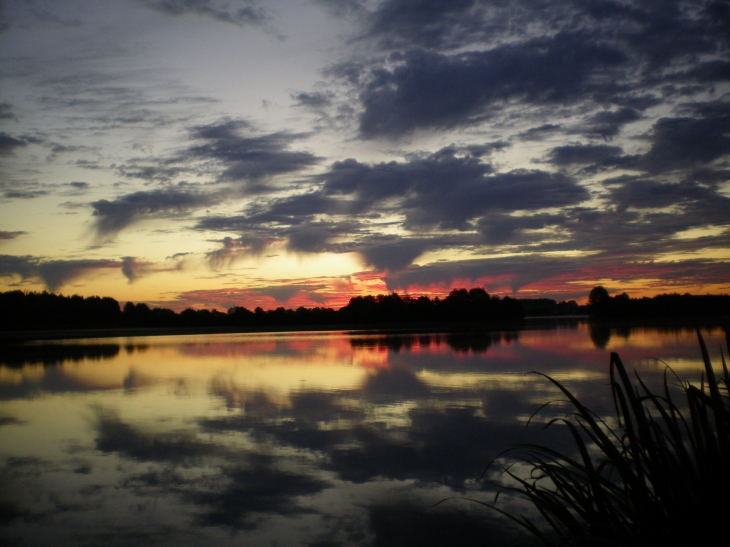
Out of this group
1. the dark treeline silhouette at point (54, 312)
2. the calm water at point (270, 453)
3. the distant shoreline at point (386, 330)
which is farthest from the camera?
the dark treeline silhouette at point (54, 312)

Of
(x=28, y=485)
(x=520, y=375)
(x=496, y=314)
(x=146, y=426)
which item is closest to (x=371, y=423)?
(x=146, y=426)

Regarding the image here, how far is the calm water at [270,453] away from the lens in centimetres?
520

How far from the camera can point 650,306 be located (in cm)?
6519

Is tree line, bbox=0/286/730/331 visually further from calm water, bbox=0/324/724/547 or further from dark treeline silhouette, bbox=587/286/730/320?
calm water, bbox=0/324/724/547

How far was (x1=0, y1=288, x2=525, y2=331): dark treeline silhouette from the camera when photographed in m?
75.4

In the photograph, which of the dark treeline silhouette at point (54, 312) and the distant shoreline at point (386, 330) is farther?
the dark treeline silhouette at point (54, 312)

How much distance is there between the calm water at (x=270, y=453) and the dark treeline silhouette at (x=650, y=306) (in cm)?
3915

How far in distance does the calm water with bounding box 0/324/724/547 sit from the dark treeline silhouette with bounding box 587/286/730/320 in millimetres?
39154

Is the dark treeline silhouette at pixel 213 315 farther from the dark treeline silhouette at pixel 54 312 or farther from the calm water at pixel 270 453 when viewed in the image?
the calm water at pixel 270 453

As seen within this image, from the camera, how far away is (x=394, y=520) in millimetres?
5250

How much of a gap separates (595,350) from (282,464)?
56.2 feet

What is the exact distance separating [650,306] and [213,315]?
56846 millimetres

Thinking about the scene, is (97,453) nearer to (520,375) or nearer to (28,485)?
(28,485)

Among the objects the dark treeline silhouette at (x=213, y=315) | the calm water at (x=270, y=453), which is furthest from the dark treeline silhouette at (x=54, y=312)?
the calm water at (x=270, y=453)
